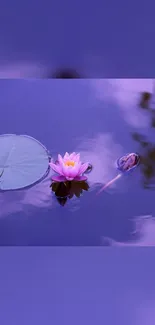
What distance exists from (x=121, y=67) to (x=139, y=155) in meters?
0.32

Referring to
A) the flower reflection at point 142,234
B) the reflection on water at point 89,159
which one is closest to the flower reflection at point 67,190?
the reflection on water at point 89,159

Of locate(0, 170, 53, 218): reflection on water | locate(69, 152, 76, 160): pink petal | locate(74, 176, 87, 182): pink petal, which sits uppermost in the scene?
locate(69, 152, 76, 160): pink petal

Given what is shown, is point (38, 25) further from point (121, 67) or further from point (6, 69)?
point (121, 67)

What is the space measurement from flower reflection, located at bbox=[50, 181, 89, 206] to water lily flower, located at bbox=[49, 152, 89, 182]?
0.7 inches

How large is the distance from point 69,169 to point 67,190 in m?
0.07

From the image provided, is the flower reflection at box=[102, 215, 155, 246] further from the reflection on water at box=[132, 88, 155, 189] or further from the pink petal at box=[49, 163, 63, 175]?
the pink petal at box=[49, 163, 63, 175]

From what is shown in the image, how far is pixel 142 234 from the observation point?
1.31m

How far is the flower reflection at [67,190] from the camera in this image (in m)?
1.34

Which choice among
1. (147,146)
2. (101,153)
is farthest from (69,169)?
(147,146)

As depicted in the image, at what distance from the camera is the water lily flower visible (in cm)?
135

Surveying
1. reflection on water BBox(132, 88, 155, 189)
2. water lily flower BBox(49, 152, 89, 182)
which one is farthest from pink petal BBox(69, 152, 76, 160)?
reflection on water BBox(132, 88, 155, 189)

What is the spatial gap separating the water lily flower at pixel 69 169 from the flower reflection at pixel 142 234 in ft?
0.77
